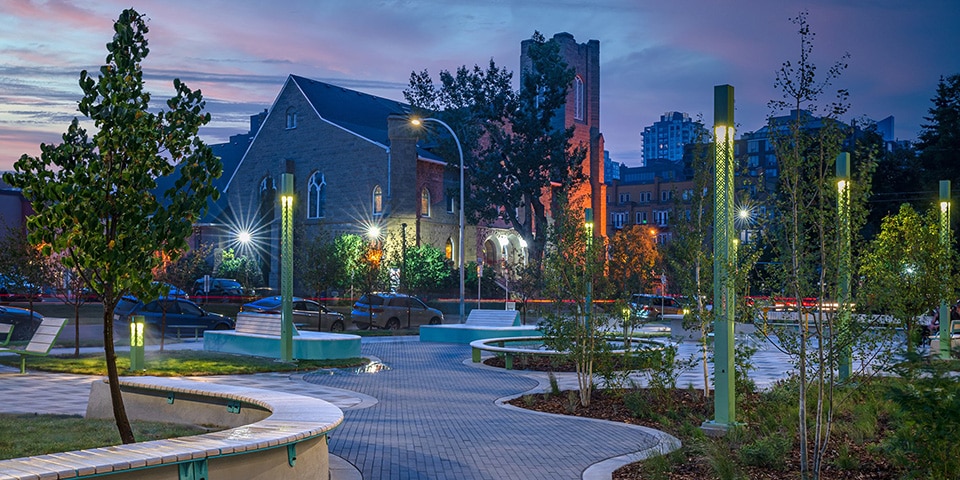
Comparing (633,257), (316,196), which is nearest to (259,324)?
(633,257)

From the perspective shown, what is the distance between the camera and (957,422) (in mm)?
6902

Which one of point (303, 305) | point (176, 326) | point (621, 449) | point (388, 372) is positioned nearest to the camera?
point (621, 449)

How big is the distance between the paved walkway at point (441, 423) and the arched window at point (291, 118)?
4388 cm

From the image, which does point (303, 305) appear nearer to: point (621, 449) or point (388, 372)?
point (388, 372)

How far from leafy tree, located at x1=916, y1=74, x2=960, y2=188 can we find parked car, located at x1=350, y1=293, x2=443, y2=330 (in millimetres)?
30074

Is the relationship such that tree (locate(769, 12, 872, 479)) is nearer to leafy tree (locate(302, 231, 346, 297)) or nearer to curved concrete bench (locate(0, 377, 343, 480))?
curved concrete bench (locate(0, 377, 343, 480))

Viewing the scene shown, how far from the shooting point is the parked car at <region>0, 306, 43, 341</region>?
27.6m

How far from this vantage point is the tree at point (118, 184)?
799 centimetres

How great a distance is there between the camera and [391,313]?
1522 inches

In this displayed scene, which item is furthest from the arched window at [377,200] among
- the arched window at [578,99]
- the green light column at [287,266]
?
the green light column at [287,266]

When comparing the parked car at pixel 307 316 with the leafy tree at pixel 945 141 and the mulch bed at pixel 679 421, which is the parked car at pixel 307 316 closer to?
the mulch bed at pixel 679 421

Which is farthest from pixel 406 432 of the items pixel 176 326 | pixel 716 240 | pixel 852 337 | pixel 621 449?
pixel 176 326

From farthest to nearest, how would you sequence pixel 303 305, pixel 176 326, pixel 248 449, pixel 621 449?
pixel 303 305
pixel 176 326
pixel 621 449
pixel 248 449

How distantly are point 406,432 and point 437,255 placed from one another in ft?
144
